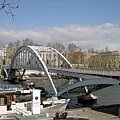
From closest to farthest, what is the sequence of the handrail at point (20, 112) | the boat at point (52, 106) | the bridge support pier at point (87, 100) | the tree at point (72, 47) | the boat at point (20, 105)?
the handrail at point (20, 112) < the boat at point (20, 105) < the boat at point (52, 106) < the bridge support pier at point (87, 100) < the tree at point (72, 47)

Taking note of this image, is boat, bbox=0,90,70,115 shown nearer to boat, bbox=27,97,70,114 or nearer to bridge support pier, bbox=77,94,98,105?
boat, bbox=27,97,70,114

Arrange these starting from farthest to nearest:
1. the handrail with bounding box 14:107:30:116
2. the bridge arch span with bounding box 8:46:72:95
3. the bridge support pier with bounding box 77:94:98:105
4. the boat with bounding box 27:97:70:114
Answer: the bridge arch span with bounding box 8:46:72:95 < the bridge support pier with bounding box 77:94:98:105 < the boat with bounding box 27:97:70:114 < the handrail with bounding box 14:107:30:116

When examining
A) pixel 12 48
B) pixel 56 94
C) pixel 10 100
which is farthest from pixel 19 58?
pixel 12 48

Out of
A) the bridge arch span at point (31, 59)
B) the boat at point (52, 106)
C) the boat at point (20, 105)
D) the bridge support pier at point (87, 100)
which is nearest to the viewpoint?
the boat at point (20, 105)

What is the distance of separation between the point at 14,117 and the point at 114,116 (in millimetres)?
8225

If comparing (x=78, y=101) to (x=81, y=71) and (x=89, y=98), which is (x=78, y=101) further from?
(x=81, y=71)

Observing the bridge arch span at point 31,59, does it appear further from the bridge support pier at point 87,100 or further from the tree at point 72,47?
the tree at point 72,47

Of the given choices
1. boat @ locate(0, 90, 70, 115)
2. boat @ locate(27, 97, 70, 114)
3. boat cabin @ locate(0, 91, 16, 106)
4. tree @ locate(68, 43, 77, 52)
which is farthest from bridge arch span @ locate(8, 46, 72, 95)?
tree @ locate(68, 43, 77, 52)

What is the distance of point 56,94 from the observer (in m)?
34.3

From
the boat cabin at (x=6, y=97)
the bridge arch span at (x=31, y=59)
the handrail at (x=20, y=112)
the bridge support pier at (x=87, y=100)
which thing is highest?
the bridge arch span at (x=31, y=59)

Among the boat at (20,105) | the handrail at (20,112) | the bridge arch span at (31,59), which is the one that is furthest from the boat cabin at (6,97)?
the bridge arch span at (31,59)

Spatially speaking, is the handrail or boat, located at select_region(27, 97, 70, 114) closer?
the handrail

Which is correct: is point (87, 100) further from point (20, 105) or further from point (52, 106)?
point (20, 105)

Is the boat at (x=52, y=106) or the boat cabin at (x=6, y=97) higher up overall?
the boat cabin at (x=6, y=97)
